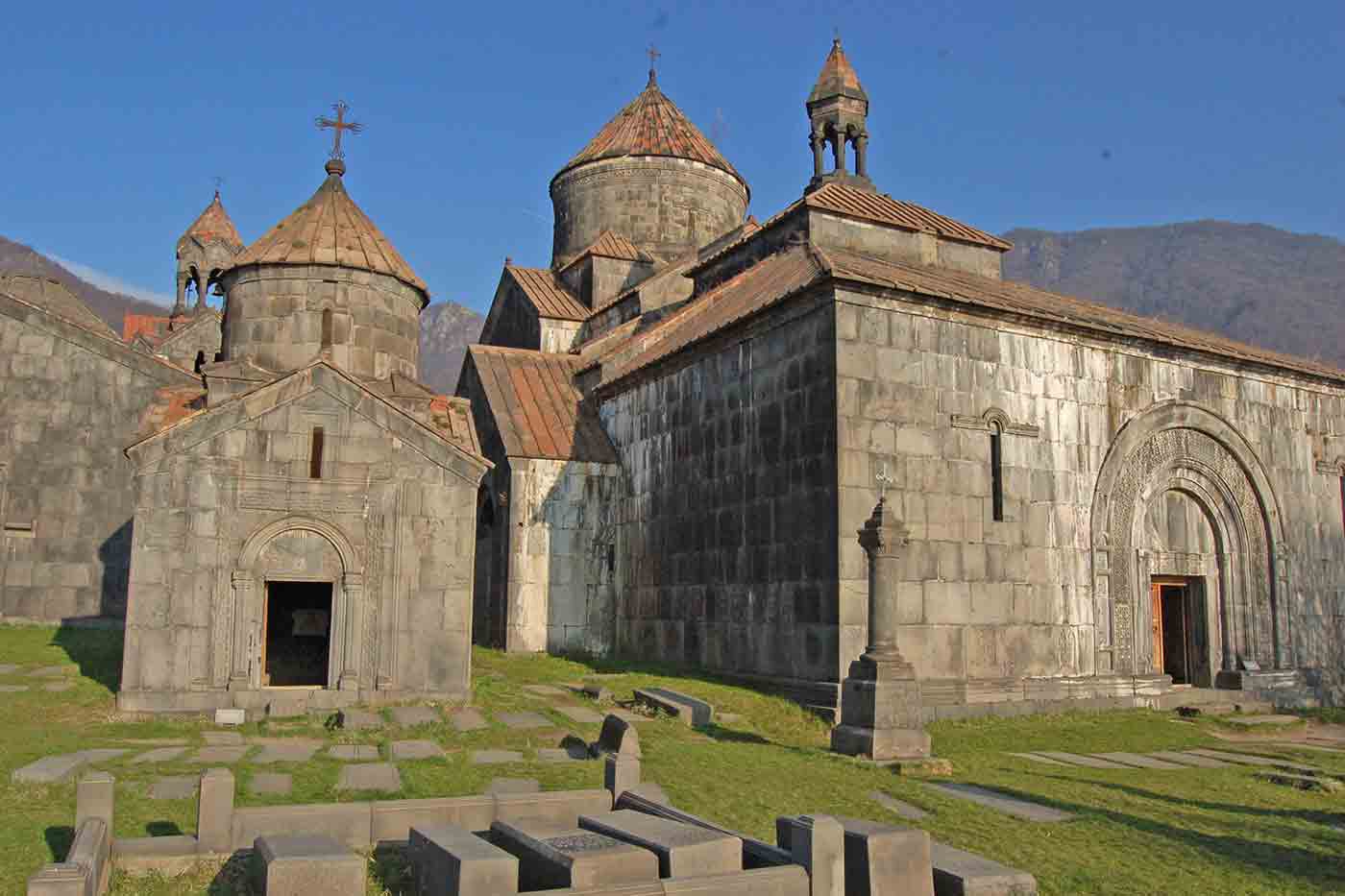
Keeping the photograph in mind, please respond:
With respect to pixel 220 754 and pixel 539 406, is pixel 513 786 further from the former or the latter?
pixel 539 406

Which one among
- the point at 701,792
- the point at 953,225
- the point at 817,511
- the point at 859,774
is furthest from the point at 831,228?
the point at 701,792

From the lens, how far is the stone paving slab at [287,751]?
9811 millimetres

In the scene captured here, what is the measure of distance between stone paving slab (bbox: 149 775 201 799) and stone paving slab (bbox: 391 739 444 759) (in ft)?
6.09

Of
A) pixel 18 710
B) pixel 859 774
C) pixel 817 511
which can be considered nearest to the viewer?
pixel 859 774

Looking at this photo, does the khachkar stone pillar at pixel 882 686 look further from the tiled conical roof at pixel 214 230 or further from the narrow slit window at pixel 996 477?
the tiled conical roof at pixel 214 230

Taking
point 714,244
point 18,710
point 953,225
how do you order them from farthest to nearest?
point 714,244
point 953,225
point 18,710

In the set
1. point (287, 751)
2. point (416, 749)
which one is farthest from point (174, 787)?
point (416, 749)

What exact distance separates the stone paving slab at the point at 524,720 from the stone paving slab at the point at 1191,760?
711 centimetres

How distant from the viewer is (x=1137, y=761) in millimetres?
12117

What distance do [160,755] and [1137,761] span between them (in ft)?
33.7

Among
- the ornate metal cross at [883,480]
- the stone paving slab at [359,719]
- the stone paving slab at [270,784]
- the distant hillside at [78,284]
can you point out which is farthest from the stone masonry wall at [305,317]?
the distant hillside at [78,284]

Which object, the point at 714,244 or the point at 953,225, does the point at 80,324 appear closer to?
the point at 714,244

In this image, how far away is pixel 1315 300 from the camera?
6137 inches

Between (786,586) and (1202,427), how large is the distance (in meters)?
Result: 8.20
